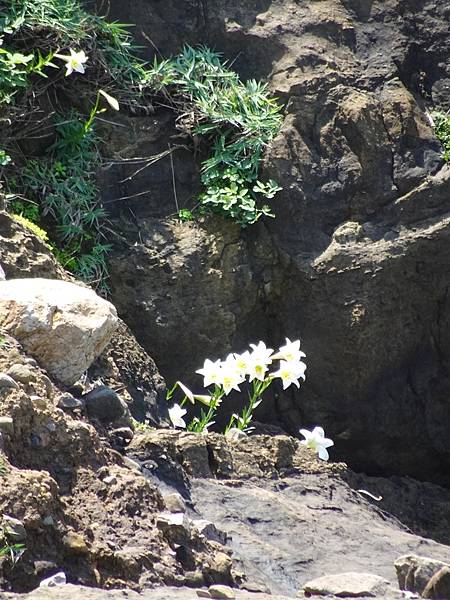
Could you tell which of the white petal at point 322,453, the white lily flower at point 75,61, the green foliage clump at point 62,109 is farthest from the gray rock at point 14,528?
the white lily flower at point 75,61

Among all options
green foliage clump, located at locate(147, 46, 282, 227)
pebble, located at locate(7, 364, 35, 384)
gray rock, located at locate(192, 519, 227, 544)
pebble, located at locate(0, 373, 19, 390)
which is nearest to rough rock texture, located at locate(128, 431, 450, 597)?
gray rock, located at locate(192, 519, 227, 544)

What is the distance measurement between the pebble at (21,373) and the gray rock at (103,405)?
41cm

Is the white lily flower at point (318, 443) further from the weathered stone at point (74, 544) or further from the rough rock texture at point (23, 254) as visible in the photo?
the weathered stone at point (74, 544)

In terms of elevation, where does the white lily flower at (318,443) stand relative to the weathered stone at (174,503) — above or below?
above

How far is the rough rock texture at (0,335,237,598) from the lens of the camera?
271cm

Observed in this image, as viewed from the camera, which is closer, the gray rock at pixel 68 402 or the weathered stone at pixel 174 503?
the weathered stone at pixel 174 503

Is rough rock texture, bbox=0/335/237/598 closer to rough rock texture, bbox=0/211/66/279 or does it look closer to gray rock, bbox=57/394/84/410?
gray rock, bbox=57/394/84/410

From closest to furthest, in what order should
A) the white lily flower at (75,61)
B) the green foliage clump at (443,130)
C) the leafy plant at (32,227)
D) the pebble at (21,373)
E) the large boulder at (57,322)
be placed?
the pebble at (21,373)
the large boulder at (57,322)
the leafy plant at (32,227)
the white lily flower at (75,61)
the green foliage clump at (443,130)

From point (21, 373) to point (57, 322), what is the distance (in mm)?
338

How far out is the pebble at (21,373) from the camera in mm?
3222

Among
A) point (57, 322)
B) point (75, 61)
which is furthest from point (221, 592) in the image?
point (75, 61)

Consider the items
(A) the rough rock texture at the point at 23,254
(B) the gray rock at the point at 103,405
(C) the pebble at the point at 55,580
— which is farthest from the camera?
(A) the rough rock texture at the point at 23,254

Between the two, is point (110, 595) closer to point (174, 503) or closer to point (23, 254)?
point (174, 503)

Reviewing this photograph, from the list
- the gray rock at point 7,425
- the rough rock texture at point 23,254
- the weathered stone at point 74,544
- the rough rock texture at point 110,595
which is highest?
the rough rock texture at point 23,254
